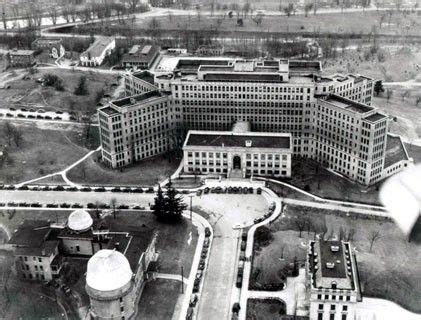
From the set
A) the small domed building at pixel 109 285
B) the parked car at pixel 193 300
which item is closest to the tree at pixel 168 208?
the parked car at pixel 193 300

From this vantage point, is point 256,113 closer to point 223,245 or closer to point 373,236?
point 223,245

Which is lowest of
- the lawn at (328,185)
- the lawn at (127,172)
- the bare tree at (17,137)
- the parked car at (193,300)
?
the parked car at (193,300)

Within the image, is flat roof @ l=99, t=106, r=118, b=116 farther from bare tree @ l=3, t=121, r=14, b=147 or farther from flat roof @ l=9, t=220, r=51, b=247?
flat roof @ l=9, t=220, r=51, b=247

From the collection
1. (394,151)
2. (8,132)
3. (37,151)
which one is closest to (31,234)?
(37,151)

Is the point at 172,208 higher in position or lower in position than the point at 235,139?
lower

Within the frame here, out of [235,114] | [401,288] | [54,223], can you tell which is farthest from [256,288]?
[235,114]

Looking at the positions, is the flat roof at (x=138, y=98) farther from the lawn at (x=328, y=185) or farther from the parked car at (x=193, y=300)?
the parked car at (x=193, y=300)
